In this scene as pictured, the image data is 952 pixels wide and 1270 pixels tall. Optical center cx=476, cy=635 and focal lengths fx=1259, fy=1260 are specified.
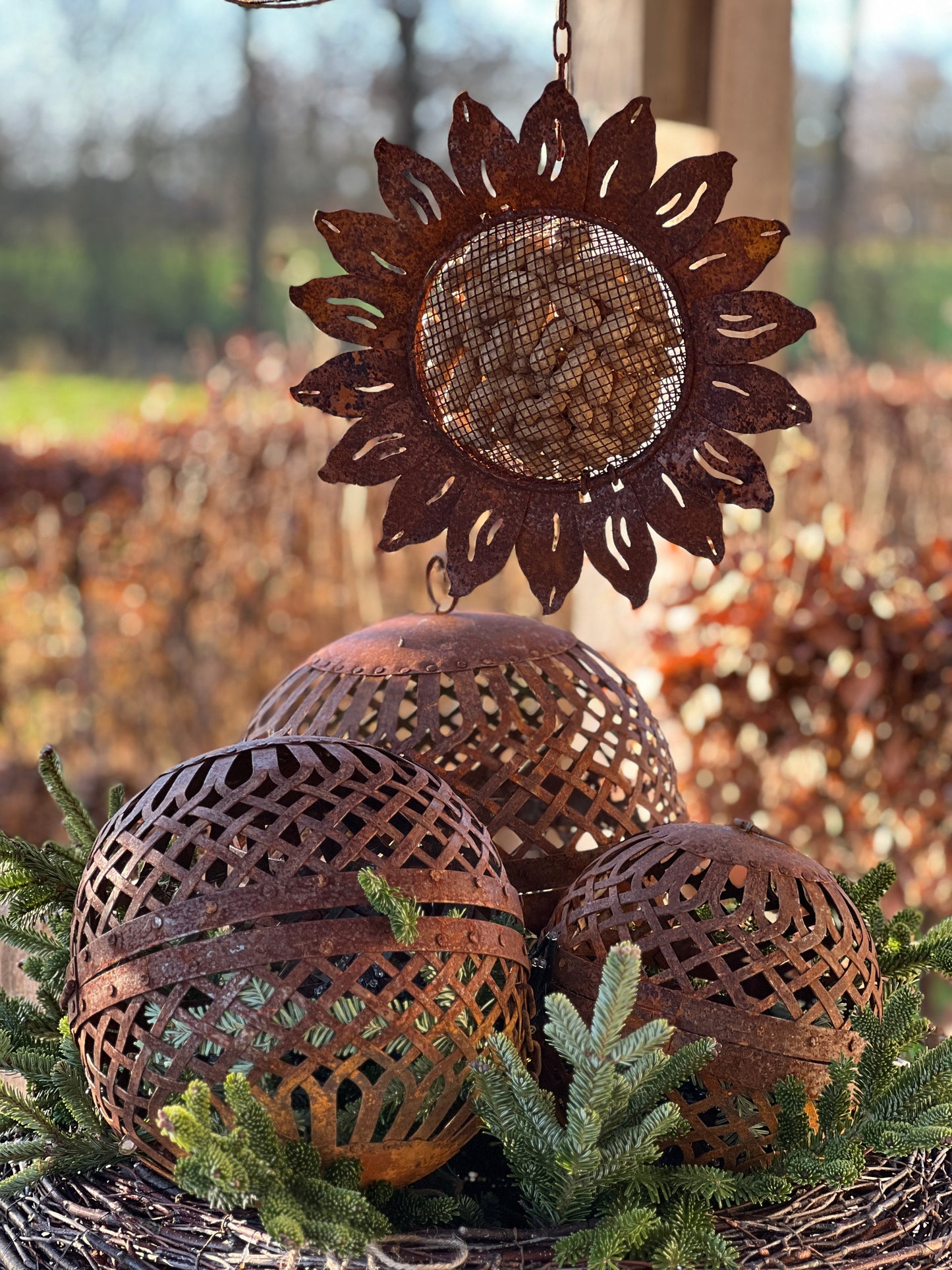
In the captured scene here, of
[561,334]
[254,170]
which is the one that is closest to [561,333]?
[561,334]

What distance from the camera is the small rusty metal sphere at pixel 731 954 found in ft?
3.35

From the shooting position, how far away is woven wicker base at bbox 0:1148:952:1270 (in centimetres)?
93

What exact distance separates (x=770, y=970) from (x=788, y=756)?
1.79 m

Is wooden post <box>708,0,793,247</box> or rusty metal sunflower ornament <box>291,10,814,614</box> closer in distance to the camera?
rusty metal sunflower ornament <box>291,10,814,614</box>

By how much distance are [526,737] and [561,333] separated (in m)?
0.39

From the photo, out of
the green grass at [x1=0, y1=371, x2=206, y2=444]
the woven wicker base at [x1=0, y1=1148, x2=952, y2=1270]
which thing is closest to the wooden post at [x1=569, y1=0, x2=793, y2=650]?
the woven wicker base at [x1=0, y1=1148, x2=952, y2=1270]

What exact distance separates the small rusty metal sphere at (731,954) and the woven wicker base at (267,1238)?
0.25 ft

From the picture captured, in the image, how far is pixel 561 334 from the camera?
1.22 meters

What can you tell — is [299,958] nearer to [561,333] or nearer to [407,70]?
[561,333]

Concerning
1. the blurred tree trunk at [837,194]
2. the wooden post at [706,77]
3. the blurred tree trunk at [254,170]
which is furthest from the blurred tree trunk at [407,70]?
the wooden post at [706,77]

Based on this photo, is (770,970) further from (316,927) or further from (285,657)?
(285,657)

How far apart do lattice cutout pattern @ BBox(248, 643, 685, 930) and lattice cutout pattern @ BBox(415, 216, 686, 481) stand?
249 millimetres

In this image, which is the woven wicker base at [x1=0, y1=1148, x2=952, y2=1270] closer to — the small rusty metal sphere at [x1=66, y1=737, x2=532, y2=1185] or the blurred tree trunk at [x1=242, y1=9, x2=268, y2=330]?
the small rusty metal sphere at [x1=66, y1=737, x2=532, y2=1185]

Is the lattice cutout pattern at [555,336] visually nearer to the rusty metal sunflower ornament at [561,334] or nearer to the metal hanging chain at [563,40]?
the rusty metal sunflower ornament at [561,334]
